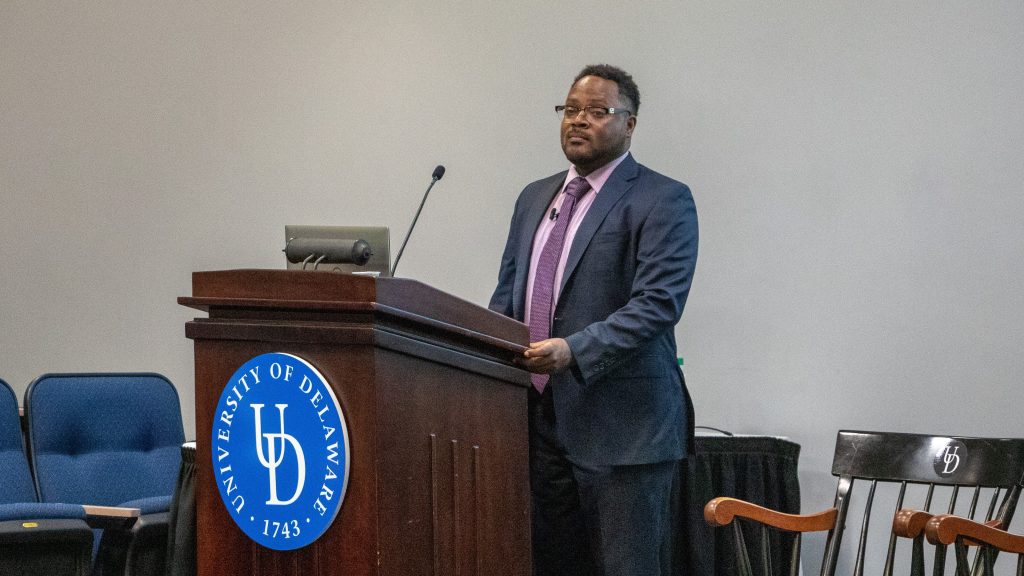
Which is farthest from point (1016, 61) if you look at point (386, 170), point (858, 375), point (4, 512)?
point (4, 512)

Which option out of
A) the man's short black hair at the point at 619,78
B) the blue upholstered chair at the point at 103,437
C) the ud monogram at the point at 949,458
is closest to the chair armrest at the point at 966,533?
the ud monogram at the point at 949,458

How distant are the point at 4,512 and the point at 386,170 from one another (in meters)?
2.00

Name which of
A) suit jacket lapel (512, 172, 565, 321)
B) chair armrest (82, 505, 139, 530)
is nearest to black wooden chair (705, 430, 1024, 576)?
suit jacket lapel (512, 172, 565, 321)

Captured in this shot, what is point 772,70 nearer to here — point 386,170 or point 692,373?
point 692,373

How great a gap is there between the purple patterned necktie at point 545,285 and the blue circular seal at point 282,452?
3.45 feet

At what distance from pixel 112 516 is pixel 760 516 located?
1704 millimetres

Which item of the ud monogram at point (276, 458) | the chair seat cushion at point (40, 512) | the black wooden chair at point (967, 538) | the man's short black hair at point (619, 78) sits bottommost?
the chair seat cushion at point (40, 512)

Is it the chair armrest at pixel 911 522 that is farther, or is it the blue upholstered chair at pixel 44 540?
the blue upholstered chair at pixel 44 540

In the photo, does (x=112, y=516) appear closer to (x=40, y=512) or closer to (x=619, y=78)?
(x=40, y=512)

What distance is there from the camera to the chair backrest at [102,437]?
360 centimetres

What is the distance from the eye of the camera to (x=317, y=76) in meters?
4.54

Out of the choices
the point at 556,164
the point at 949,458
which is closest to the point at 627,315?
the point at 949,458

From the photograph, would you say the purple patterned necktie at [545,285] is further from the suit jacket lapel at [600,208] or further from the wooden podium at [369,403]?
the wooden podium at [369,403]

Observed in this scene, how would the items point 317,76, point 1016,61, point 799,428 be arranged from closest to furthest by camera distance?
point 1016,61
point 799,428
point 317,76
